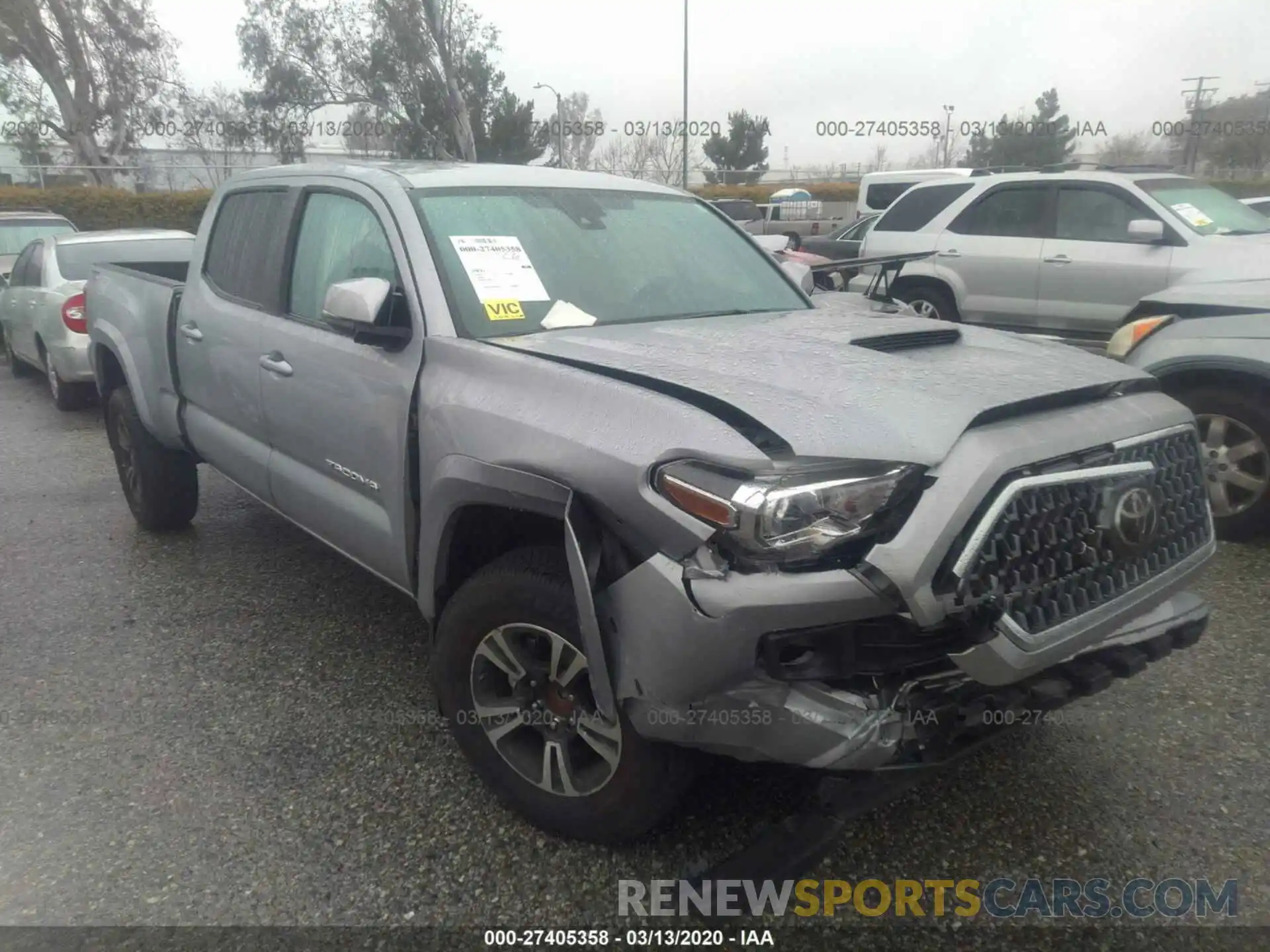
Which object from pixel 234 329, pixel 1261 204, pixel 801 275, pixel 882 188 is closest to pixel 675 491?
pixel 801 275

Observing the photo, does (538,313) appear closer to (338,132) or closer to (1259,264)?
(1259,264)

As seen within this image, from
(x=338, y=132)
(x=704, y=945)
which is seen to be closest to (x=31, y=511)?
(x=704, y=945)

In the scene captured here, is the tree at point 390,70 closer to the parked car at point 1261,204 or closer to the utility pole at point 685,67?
the utility pole at point 685,67

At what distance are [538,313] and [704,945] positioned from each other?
1.86m

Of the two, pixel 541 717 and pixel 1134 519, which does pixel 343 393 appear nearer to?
pixel 541 717

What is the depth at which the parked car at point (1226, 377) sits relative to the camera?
175 inches

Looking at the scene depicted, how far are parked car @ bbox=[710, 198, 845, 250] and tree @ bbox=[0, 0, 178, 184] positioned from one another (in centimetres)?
1994

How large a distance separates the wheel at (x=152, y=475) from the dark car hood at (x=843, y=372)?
120 inches

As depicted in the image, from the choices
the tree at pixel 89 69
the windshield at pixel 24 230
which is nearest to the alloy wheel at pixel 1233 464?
the windshield at pixel 24 230

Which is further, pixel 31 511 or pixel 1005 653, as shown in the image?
pixel 31 511

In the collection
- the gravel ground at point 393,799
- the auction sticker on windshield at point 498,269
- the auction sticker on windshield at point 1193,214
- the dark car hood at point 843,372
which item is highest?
the auction sticker on windshield at point 1193,214

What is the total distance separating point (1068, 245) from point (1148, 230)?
76 centimetres

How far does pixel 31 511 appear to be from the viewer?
5.82 metres

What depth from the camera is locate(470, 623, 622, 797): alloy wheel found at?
7.92ft
